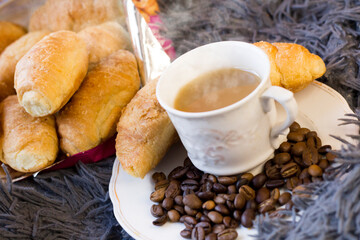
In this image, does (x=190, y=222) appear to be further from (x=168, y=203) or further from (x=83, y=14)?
(x=83, y=14)

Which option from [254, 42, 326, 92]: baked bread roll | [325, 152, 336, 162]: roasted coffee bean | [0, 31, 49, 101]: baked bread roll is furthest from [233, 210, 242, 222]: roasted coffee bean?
[0, 31, 49, 101]: baked bread roll

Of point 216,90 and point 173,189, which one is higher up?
point 216,90

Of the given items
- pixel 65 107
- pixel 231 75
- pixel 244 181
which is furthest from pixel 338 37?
pixel 65 107

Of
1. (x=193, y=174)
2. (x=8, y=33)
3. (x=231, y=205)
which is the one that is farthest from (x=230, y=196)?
(x=8, y=33)

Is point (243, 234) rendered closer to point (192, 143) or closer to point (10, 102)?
point (192, 143)

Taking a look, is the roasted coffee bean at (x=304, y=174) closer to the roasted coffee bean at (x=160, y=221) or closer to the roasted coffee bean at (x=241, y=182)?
the roasted coffee bean at (x=241, y=182)

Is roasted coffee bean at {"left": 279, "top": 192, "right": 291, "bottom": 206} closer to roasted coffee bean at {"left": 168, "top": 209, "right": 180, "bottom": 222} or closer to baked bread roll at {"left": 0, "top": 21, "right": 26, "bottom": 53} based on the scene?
roasted coffee bean at {"left": 168, "top": 209, "right": 180, "bottom": 222}
